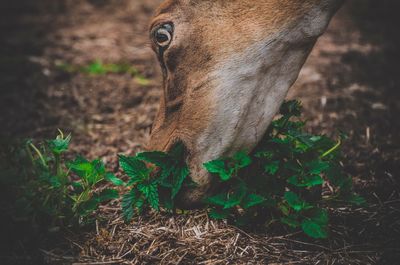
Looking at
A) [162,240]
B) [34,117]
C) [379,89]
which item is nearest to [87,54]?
[34,117]

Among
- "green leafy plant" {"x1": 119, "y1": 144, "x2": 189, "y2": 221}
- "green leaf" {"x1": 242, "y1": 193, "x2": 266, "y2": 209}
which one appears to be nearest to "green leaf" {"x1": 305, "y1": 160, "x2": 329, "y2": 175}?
"green leaf" {"x1": 242, "y1": 193, "x2": 266, "y2": 209}

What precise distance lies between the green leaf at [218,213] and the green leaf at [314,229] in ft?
1.19

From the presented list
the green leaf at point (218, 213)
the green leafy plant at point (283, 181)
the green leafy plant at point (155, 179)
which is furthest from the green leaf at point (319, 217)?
the green leafy plant at point (155, 179)

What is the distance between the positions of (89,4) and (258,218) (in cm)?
521

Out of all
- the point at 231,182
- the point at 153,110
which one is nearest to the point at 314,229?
the point at 231,182

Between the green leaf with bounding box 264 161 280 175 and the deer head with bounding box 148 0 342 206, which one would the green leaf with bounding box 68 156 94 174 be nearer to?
the deer head with bounding box 148 0 342 206

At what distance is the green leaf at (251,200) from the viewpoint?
2033 millimetres

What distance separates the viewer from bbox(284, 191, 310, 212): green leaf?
6.59 feet

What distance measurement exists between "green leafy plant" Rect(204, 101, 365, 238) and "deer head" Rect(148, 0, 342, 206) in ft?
0.29

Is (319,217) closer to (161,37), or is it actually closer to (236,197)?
→ (236,197)

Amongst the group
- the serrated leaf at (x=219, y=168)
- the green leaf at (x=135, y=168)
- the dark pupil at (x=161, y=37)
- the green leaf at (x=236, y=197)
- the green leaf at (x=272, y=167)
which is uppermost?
→ the dark pupil at (x=161, y=37)

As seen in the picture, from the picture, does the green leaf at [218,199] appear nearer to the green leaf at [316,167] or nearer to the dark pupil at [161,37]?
the green leaf at [316,167]

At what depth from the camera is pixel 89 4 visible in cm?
656

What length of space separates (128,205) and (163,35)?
81 centimetres
